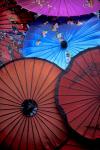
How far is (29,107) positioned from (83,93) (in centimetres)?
81

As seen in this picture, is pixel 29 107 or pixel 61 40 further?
pixel 61 40

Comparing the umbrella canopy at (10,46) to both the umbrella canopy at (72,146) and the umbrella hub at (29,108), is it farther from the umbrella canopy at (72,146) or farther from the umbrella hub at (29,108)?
the umbrella canopy at (72,146)

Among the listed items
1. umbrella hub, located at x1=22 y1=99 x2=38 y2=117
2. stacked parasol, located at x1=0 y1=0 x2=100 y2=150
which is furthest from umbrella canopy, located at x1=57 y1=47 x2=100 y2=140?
umbrella hub, located at x1=22 y1=99 x2=38 y2=117

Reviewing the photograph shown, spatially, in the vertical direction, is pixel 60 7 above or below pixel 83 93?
above

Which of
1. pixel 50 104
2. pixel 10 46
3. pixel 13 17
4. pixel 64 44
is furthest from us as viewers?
pixel 13 17

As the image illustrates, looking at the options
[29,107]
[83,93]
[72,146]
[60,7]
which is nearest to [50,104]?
[29,107]

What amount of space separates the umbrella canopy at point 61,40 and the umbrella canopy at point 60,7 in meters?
0.25

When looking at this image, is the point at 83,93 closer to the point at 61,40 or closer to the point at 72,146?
the point at 72,146

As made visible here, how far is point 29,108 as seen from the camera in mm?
4531

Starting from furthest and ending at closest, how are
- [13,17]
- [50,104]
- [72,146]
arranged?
[13,17] → [50,104] → [72,146]

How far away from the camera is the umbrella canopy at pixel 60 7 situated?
5402 millimetres

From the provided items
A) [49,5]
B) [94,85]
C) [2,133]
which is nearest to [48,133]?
[2,133]

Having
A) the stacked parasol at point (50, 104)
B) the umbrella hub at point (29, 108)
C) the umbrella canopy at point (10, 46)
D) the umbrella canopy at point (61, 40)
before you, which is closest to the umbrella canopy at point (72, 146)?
the stacked parasol at point (50, 104)

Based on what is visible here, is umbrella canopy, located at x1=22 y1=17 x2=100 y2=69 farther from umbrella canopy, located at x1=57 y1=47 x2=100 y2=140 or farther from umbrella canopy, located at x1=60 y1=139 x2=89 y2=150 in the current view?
umbrella canopy, located at x1=60 y1=139 x2=89 y2=150
